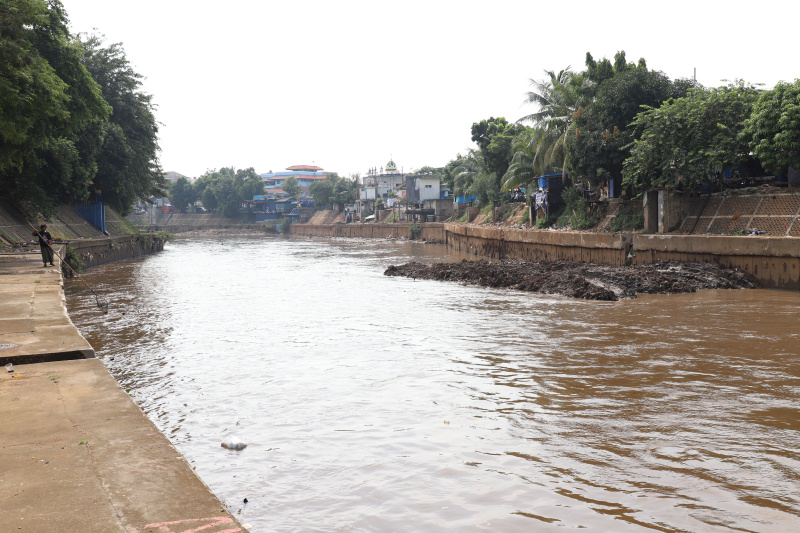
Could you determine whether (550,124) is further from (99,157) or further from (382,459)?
(382,459)

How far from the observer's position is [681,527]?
4469 mm

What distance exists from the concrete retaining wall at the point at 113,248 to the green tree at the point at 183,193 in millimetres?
78855

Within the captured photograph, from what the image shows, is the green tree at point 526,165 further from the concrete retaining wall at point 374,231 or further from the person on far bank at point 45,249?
the person on far bank at point 45,249

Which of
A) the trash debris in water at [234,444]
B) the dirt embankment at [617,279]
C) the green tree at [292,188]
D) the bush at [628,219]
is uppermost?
the green tree at [292,188]

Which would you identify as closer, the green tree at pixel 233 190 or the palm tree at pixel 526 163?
the palm tree at pixel 526 163

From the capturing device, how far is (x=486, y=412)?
7418mm

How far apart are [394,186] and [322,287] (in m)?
80.2

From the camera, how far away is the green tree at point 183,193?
127250 mm

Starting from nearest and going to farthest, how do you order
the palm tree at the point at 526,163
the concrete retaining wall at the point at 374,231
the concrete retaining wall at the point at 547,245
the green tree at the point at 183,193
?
the concrete retaining wall at the point at 547,245, the palm tree at the point at 526,163, the concrete retaining wall at the point at 374,231, the green tree at the point at 183,193

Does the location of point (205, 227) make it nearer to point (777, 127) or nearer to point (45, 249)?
point (45, 249)

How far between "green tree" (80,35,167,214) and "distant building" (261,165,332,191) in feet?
297

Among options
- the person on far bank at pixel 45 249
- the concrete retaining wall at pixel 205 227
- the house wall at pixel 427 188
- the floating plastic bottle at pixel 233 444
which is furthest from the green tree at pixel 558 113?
the concrete retaining wall at pixel 205 227

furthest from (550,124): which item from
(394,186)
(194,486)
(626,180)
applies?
(394,186)

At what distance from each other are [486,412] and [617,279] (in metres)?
13.1
